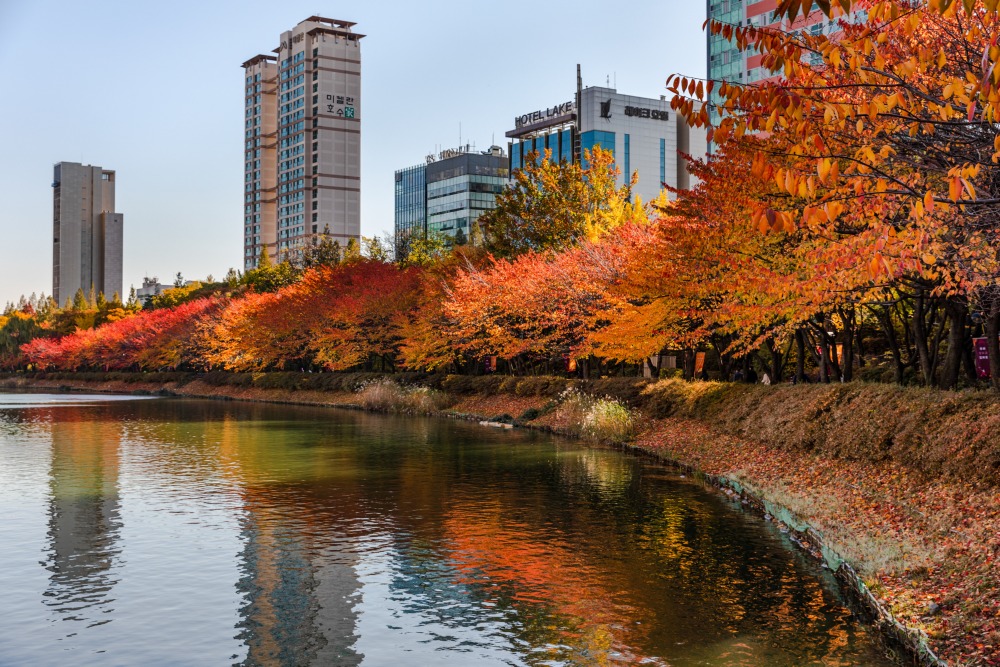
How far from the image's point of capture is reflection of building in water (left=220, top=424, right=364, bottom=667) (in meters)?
11.4

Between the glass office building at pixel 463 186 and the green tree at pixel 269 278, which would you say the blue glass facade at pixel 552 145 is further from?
the green tree at pixel 269 278

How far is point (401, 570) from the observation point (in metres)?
15.3

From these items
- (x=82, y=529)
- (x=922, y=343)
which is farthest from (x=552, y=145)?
(x=82, y=529)

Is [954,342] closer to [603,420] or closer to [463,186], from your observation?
[603,420]

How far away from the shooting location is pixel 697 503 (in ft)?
71.0

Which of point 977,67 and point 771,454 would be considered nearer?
point 977,67

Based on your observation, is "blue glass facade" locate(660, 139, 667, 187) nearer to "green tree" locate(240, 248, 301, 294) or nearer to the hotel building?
the hotel building

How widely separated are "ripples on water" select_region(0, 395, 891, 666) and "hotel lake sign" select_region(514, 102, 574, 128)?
146 m

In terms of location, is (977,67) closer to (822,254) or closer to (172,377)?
(822,254)

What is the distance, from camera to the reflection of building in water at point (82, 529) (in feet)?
44.9

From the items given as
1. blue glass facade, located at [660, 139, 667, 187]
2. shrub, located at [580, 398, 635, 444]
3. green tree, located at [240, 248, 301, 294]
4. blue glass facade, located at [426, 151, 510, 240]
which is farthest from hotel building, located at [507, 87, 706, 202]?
shrub, located at [580, 398, 635, 444]

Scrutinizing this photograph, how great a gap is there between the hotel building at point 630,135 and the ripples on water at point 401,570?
134 m

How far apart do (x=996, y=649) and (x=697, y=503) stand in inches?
461

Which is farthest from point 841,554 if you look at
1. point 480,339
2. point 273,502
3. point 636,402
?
point 480,339
